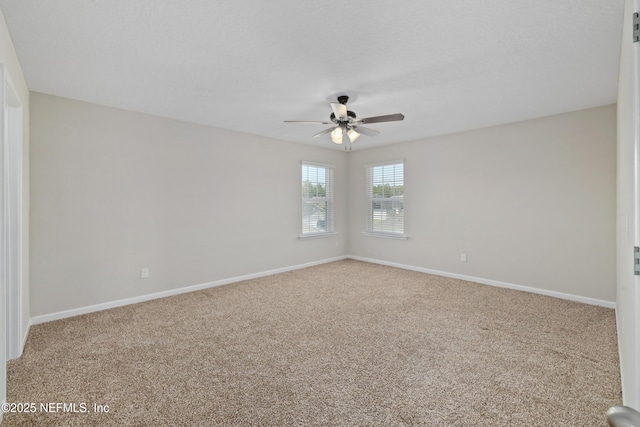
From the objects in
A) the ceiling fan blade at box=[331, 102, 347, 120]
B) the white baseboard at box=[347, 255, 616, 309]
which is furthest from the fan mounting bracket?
the white baseboard at box=[347, 255, 616, 309]

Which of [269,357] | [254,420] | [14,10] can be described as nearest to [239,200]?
[269,357]

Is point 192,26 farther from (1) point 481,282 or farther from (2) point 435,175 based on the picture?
(1) point 481,282

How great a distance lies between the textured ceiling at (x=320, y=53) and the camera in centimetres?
187

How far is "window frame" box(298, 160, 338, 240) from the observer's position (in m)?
5.76

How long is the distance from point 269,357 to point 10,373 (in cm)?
185

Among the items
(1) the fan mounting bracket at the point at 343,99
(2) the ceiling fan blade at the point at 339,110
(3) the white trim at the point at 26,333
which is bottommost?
(3) the white trim at the point at 26,333

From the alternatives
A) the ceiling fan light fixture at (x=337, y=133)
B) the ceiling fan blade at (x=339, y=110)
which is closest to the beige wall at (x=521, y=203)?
the ceiling fan light fixture at (x=337, y=133)

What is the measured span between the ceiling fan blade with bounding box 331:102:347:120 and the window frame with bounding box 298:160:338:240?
2520mm

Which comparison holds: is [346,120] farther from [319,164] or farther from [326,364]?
[319,164]

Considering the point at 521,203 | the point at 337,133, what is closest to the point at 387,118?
the point at 337,133

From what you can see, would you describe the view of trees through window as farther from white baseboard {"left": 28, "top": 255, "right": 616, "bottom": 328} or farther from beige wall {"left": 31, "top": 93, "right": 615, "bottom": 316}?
white baseboard {"left": 28, "top": 255, "right": 616, "bottom": 328}

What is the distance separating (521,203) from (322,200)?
132 inches

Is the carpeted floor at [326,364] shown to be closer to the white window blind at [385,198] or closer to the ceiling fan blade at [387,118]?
the ceiling fan blade at [387,118]

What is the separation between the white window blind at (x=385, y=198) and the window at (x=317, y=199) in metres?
0.80
